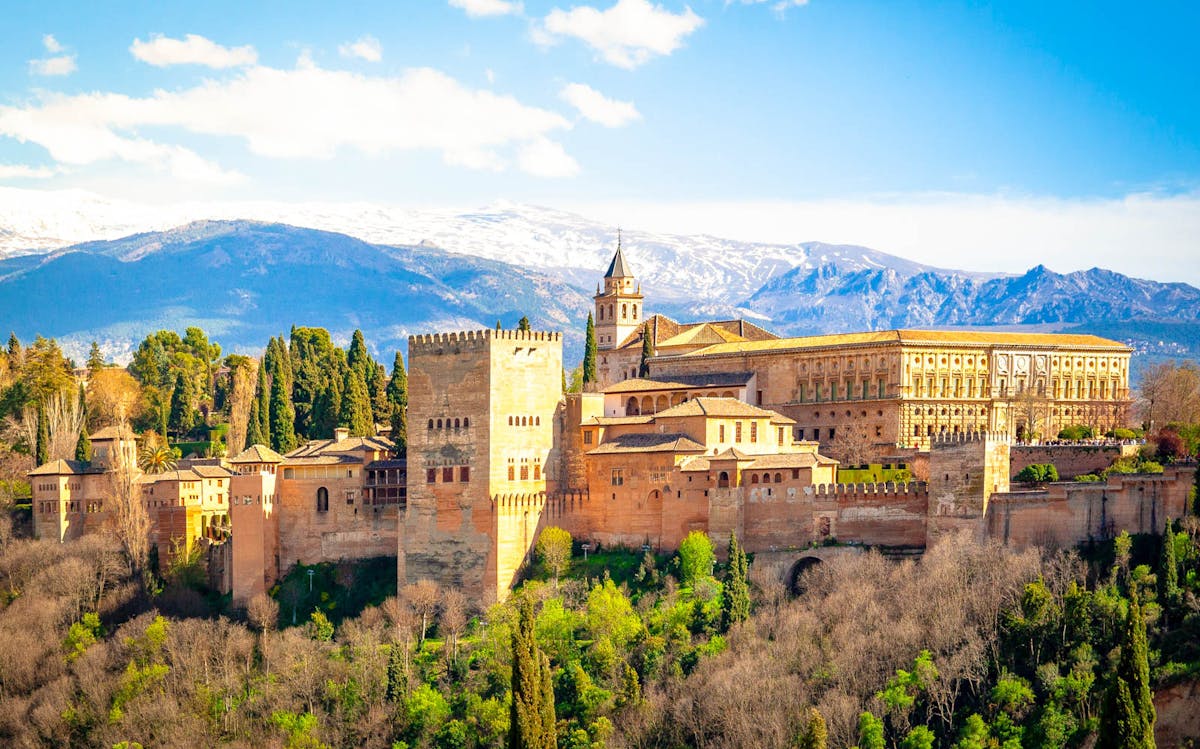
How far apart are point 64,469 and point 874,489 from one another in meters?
38.2

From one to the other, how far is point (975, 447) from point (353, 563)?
2586 centimetres

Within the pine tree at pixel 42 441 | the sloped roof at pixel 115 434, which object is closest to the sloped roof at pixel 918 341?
the sloped roof at pixel 115 434

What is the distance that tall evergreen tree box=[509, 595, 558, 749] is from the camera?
52250mm

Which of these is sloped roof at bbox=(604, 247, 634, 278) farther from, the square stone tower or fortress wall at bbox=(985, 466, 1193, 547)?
fortress wall at bbox=(985, 466, 1193, 547)

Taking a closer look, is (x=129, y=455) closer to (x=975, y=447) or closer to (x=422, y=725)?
(x=422, y=725)

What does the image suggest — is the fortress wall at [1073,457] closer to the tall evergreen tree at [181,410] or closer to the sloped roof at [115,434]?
the sloped roof at [115,434]

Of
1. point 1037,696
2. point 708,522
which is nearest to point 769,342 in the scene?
point 708,522

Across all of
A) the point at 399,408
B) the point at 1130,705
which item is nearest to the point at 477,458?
the point at 399,408

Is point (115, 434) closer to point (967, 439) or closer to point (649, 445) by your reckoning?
point (649, 445)

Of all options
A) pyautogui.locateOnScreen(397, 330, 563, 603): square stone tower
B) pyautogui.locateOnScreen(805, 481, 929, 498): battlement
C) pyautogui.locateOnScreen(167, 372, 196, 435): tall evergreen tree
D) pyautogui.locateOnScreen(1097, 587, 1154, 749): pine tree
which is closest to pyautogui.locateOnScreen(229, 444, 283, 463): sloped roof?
pyautogui.locateOnScreen(397, 330, 563, 603): square stone tower

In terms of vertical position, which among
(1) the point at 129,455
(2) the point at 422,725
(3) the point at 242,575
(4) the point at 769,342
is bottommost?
(2) the point at 422,725

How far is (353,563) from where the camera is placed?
2731 inches

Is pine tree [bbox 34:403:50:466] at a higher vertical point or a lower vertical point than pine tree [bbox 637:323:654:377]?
lower

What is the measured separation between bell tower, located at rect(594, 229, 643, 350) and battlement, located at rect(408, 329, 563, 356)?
130 ft
